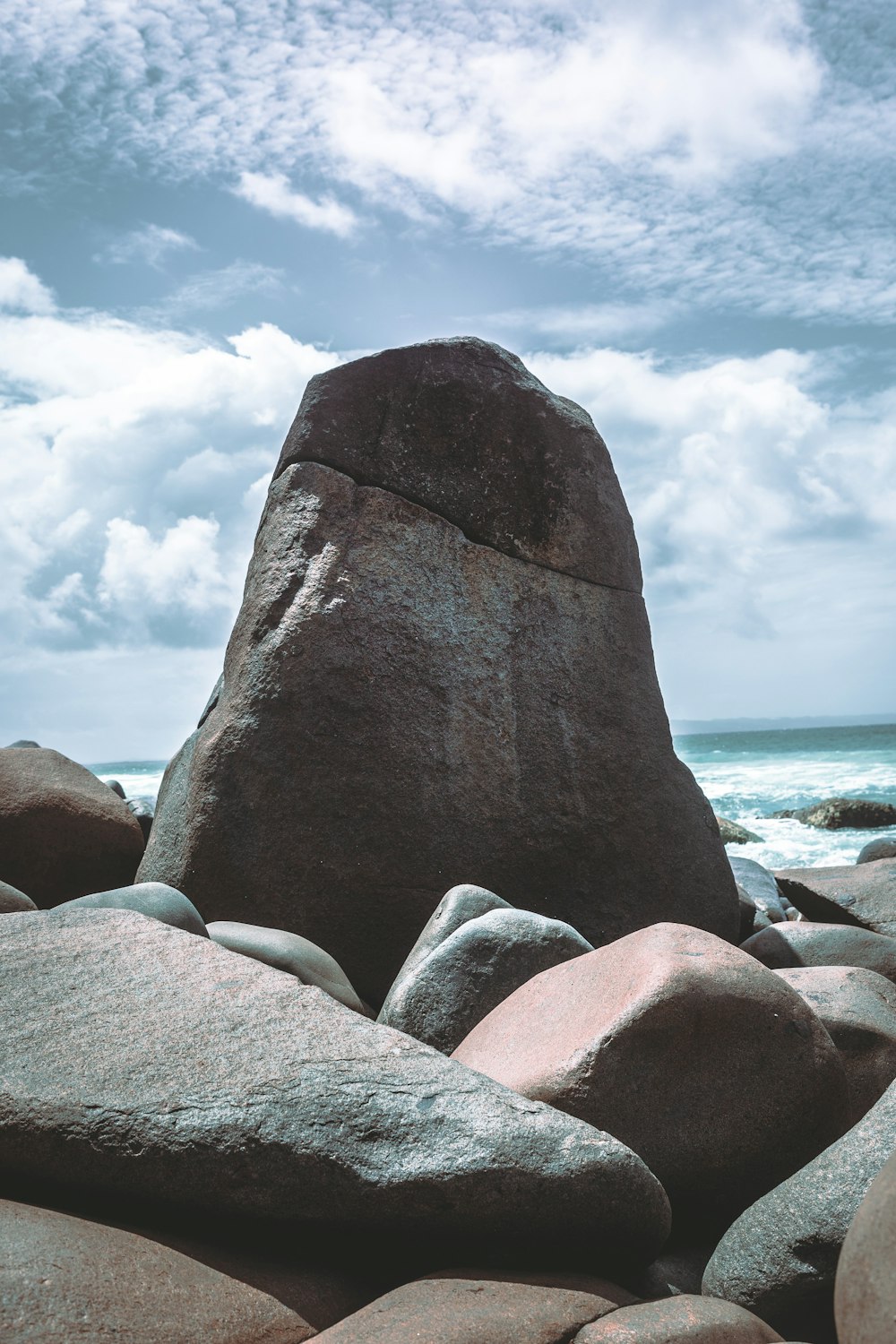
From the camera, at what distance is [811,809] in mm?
19328

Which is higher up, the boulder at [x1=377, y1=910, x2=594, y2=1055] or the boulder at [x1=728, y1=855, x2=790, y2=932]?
the boulder at [x1=377, y1=910, x2=594, y2=1055]

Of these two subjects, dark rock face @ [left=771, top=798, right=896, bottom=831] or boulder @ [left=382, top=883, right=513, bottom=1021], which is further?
dark rock face @ [left=771, top=798, right=896, bottom=831]

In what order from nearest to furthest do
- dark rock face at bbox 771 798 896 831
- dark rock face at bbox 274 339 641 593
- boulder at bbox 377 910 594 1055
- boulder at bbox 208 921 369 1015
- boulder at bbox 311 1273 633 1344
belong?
boulder at bbox 311 1273 633 1344 → boulder at bbox 377 910 594 1055 → boulder at bbox 208 921 369 1015 → dark rock face at bbox 274 339 641 593 → dark rock face at bbox 771 798 896 831

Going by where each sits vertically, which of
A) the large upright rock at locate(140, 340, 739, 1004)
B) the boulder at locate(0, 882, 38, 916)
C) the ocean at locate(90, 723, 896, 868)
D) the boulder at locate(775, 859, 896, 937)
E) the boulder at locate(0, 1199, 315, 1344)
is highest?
the large upright rock at locate(140, 340, 739, 1004)

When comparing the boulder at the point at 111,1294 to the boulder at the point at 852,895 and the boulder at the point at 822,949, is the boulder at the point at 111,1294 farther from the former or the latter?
the boulder at the point at 852,895

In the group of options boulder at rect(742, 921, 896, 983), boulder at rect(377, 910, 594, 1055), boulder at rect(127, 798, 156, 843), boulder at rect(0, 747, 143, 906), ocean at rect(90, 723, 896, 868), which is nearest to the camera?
boulder at rect(377, 910, 594, 1055)

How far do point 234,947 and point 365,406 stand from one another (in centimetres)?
280

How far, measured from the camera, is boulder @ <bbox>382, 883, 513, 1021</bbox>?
3.89m

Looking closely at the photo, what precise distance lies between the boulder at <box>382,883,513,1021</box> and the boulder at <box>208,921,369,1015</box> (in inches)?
8.2

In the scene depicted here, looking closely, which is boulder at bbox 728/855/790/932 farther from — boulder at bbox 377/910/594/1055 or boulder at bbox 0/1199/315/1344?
boulder at bbox 0/1199/315/1344

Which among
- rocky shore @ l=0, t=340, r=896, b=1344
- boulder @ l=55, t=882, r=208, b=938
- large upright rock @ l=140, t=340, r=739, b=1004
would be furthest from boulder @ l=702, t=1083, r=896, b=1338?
large upright rock @ l=140, t=340, r=739, b=1004

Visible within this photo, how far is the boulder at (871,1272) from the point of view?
1.79 metres

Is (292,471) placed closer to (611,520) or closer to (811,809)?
(611,520)

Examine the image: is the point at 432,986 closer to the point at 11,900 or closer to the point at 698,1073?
the point at 698,1073
